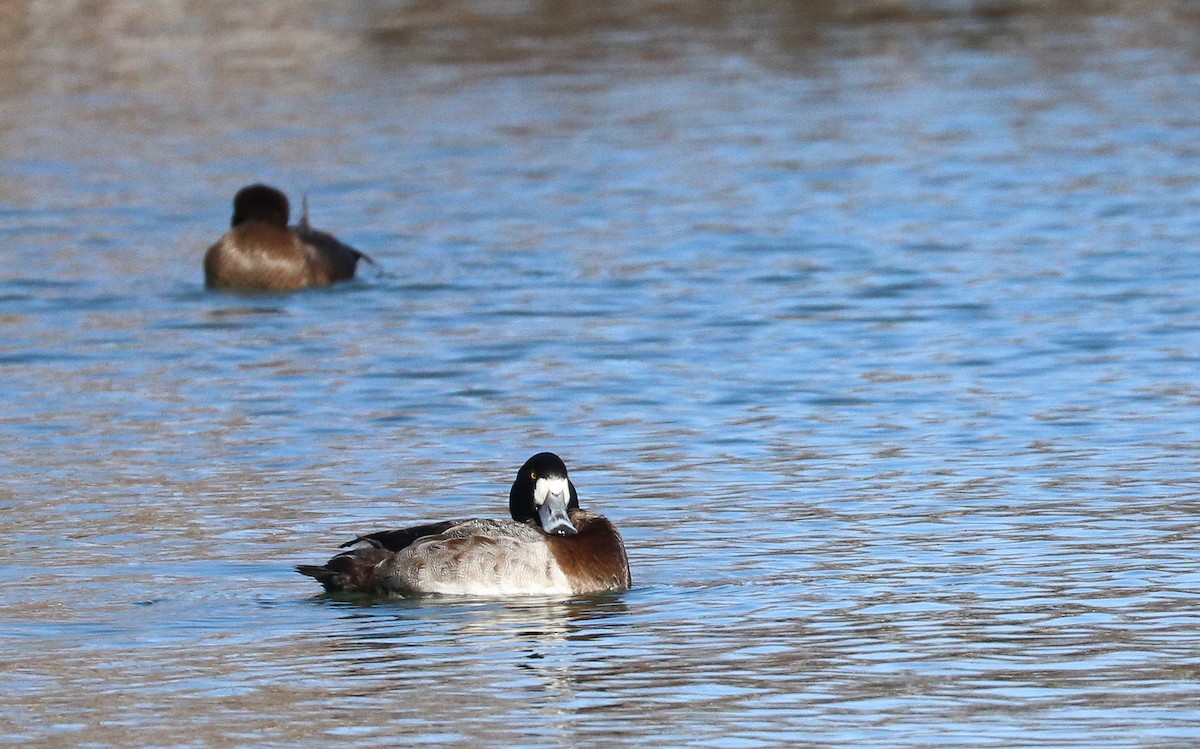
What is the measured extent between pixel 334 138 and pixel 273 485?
17286 mm

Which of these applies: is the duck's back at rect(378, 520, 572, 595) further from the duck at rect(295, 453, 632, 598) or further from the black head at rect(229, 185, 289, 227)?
the black head at rect(229, 185, 289, 227)

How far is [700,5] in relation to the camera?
44500 millimetres

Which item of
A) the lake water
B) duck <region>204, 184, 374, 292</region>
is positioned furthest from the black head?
the lake water

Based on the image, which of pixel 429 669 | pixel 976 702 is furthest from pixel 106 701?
pixel 976 702

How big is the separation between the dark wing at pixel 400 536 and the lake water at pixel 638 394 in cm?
30

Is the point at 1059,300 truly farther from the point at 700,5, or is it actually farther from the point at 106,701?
the point at 700,5

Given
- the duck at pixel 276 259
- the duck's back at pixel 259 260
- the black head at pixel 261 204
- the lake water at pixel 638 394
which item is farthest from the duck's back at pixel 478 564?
the black head at pixel 261 204

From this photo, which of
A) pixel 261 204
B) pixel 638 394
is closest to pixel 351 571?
pixel 638 394

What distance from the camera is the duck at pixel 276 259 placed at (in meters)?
22.5

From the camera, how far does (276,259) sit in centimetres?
2272

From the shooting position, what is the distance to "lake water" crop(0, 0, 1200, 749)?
10.1 meters

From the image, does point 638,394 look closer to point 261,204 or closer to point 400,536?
point 400,536

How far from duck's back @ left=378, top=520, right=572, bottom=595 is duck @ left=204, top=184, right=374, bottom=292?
429 inches

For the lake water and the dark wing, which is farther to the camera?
the dark wing
